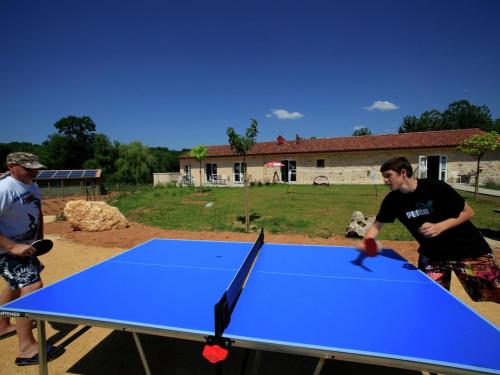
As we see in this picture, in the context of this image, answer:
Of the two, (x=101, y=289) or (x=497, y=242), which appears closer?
(x=101, y=289)

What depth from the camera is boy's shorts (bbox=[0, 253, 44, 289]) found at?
2766 millimetres

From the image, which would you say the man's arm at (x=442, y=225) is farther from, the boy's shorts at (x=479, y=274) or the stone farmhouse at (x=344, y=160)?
the stone farmhouse at (x=344, y=160)

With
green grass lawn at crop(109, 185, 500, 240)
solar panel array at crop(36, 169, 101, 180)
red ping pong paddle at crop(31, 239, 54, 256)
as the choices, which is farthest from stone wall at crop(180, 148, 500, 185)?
red ping pong paddle at crop(31, 239, 54, 256)

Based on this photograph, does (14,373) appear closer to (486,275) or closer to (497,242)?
(486,275)

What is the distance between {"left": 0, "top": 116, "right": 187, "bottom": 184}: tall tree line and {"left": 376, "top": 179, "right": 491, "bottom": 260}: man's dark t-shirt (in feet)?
101

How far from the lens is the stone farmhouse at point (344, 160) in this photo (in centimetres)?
1928

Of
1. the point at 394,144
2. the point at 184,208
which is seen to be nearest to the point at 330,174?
the point at 394,144

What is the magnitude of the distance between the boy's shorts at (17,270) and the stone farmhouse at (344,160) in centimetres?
1780

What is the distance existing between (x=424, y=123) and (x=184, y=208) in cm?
5083

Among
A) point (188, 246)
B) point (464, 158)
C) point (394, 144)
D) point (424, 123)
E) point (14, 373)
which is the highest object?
point (424, 123)

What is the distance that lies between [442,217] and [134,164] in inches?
1272

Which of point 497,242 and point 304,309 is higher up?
point 304,309

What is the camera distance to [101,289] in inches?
90.4

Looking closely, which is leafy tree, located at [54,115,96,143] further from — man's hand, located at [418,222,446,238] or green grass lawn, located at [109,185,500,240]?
man's hand, located at [418,222,446,238]
